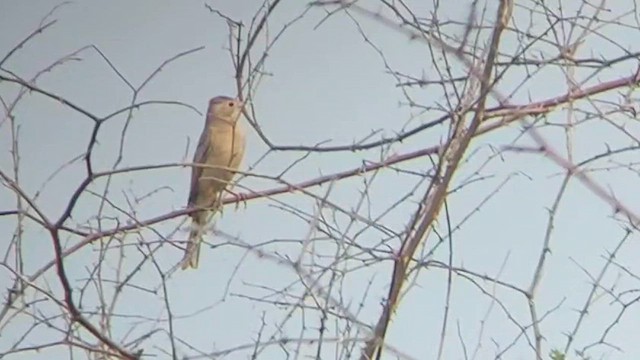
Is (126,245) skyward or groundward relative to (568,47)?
groundward

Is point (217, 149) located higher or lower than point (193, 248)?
higher

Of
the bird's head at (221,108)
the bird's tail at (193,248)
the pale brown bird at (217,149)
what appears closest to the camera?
the bird's tail at (193,248)

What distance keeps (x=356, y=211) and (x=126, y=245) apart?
17.0 inches

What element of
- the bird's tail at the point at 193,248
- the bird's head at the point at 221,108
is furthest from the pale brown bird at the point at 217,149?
the bird's tail at the point at 193,248

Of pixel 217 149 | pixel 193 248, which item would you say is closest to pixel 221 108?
pixel 217 149

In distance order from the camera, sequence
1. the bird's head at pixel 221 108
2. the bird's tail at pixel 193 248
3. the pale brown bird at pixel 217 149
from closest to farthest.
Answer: the bird's tail at pixel 193 248, the pale brown bird at pixel 217 149, the bird's head at pixel 221 108

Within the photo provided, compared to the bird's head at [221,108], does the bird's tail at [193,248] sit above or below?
below

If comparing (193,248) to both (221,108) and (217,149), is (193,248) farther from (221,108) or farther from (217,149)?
(217,149)

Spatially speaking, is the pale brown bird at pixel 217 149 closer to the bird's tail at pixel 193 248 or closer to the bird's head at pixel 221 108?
the bird's head at pixel 221 108

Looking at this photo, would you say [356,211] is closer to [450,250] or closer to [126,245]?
[450,250]

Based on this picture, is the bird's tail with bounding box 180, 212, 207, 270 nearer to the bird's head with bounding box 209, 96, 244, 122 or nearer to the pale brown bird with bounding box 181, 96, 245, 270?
the pale brown bird with bounding box 181, 96, 245, 270

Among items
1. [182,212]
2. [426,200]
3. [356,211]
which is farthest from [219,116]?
[426,200]

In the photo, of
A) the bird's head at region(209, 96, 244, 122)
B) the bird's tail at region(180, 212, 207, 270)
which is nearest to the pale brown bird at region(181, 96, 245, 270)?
the bird's head at region(209, 96, 244, 122)

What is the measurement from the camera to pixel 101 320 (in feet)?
7.18
